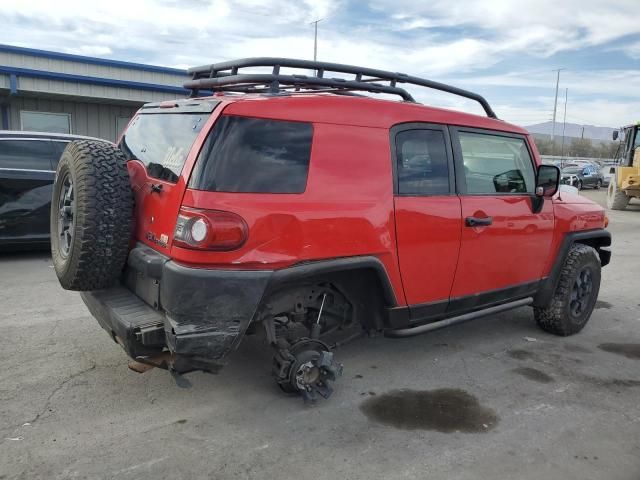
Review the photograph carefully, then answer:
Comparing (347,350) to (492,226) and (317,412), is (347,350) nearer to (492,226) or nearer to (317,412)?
(317,412)

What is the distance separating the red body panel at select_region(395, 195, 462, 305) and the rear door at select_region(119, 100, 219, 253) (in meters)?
1.31

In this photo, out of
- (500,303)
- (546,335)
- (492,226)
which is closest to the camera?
(492,226)

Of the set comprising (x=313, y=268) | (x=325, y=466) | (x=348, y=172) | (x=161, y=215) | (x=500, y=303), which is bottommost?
(x=325, y=466)

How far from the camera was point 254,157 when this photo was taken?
9.85ft

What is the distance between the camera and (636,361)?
15.0 ft

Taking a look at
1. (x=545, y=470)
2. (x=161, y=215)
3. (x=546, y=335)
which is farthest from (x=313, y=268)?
(x=546, y=335)

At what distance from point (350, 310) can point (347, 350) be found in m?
0.92

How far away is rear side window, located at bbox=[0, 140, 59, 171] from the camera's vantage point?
7.15 m

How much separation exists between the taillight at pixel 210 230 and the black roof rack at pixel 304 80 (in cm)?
99

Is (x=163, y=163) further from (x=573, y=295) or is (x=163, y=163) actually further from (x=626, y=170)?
(x=626, y=170)

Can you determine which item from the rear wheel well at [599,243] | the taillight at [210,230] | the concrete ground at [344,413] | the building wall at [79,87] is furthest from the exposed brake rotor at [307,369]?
the building wall at [79,87]

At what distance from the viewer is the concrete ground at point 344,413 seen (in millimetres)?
2887

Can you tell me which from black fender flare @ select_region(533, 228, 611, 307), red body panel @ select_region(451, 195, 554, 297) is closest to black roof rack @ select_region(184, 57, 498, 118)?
red body panel @ select_region(451, 195, 554, 297)

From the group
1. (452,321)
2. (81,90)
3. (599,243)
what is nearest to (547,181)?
(599,243)
